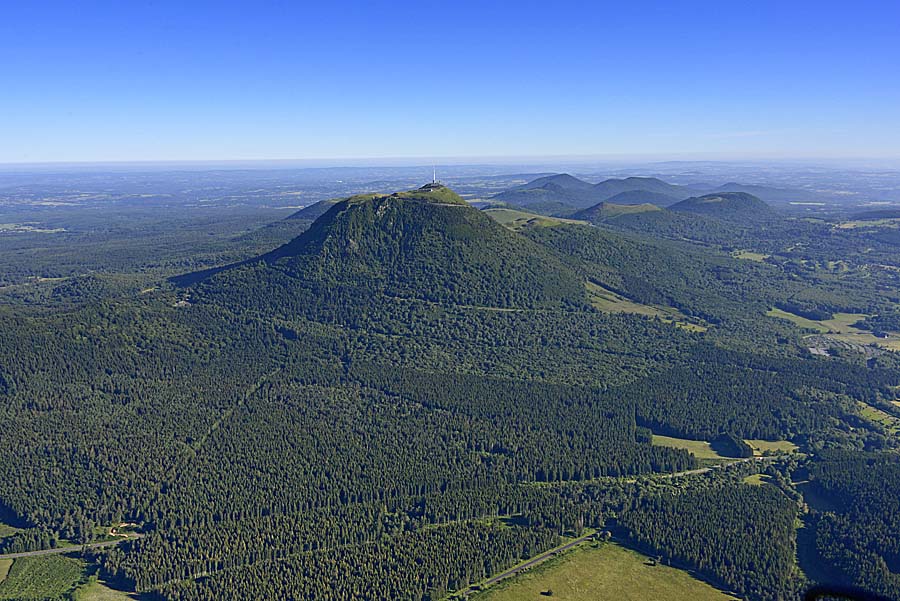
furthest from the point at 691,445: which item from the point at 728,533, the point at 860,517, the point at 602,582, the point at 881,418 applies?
the point at 602,582

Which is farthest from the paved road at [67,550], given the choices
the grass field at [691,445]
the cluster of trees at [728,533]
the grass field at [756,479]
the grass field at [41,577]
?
the grass field at [756,479]

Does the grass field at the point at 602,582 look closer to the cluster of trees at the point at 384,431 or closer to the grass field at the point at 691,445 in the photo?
the cluster of trees at the point at 384,431

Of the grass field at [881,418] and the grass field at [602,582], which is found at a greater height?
the grass field at [881,418]

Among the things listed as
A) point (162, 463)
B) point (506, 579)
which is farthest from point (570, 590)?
point (162, 463)

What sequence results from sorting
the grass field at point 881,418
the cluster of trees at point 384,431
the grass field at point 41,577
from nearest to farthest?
the grass field at point 41,577, the cluster of trees at point 384,431, the grass field at point 881,418

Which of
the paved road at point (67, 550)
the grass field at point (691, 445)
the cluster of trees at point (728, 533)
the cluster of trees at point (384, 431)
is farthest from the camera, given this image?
the grass field at point (691, 445)

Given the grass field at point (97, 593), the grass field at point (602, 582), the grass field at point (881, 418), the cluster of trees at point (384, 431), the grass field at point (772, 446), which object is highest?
the cluster of trees at point (384, 431)

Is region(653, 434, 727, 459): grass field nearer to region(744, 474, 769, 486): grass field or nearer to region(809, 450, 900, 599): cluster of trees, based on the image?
region(744, 474, 769, 486): grass field
